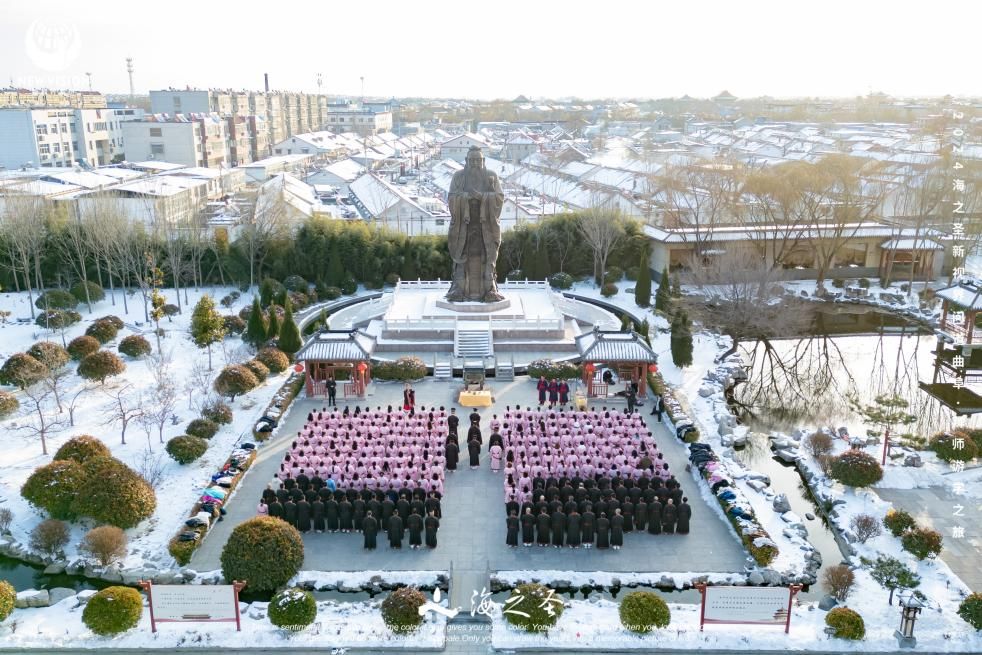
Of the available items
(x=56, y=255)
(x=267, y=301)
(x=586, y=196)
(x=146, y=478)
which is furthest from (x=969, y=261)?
(x=56, y=255)

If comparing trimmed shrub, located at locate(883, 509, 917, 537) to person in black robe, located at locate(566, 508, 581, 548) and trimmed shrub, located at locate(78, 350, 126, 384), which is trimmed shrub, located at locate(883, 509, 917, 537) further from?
trimmed shrub, located at locate(78, 350, 126, 384)

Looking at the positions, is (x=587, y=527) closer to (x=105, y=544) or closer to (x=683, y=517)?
(x=683, y=517)

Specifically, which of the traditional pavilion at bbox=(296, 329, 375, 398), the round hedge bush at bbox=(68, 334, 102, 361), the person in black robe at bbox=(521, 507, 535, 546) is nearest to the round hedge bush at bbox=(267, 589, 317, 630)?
the person in black robe at bbox=(521, 507, 535, 546)

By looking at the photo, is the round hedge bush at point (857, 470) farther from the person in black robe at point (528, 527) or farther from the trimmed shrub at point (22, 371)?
the trimmed shrub at point (22, 371)

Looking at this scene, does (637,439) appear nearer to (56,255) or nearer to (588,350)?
(588,350)

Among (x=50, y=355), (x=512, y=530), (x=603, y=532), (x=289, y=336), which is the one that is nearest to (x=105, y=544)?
(x=512, y=530)

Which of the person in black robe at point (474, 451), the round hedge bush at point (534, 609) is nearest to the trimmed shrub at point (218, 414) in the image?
the person in black robe at point (474, 451)
